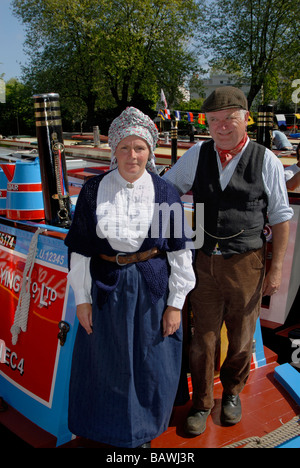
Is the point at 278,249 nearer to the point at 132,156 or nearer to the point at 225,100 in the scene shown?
the point at 225,100

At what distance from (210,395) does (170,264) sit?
0.84m

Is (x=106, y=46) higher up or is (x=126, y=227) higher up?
(x=106, y=46)

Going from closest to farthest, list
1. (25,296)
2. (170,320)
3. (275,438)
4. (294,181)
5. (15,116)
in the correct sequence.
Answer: (170,320) → (275,438) → (25,296) → (294,181) → (15,116)

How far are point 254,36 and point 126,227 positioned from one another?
23388 mm

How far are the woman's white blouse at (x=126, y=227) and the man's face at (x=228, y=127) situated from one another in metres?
0.42

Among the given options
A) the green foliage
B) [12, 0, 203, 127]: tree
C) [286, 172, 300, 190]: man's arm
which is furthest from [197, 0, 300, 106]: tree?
[286, 172, 300, 190]: man's arm

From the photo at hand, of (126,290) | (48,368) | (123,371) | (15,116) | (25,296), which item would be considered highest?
(15,116)

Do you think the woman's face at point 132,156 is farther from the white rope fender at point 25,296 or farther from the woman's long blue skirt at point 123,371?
the white rope fender at point 25,296

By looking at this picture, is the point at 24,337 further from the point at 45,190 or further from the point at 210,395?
the point at 210,395

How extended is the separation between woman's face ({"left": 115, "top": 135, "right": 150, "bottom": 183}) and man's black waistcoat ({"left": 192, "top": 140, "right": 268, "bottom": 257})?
0.41 m

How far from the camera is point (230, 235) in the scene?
2.04m

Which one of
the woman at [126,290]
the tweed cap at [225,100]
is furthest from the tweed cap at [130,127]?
the tweed cap at [225,100]

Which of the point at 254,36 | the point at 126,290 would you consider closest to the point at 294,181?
the point at 126,290

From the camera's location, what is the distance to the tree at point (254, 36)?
69.8ft
